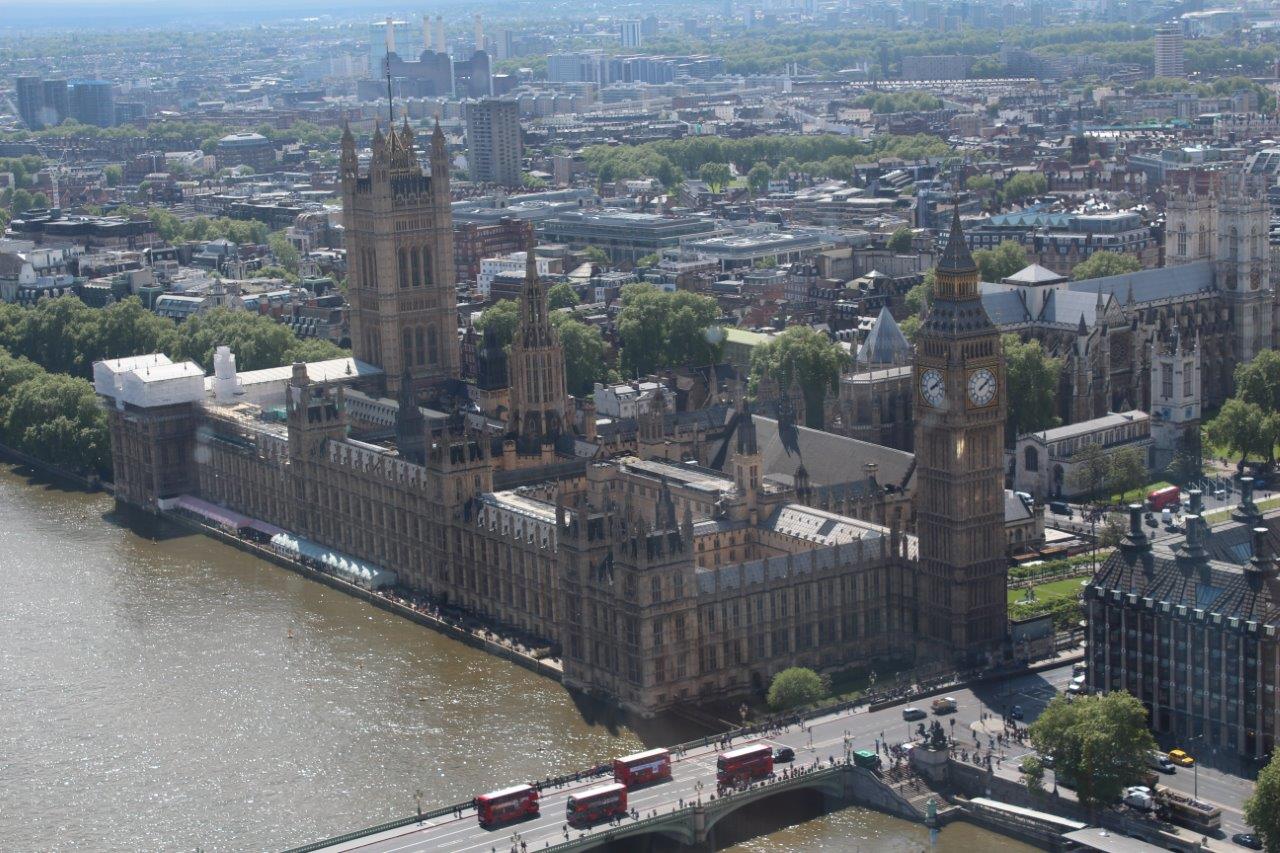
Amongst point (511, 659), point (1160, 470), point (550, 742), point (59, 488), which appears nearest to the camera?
point (550, 742)

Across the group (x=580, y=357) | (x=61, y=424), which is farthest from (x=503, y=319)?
(x=61, y=424)

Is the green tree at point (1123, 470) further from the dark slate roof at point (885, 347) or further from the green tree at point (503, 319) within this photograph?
the green tree at point (503, 319)

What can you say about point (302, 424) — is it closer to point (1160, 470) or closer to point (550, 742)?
point (550, 742)

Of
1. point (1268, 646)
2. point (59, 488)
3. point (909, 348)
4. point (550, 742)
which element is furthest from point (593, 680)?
point (59, 488)

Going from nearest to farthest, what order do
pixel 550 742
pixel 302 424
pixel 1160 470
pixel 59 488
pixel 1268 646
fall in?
pixel 1268 646
pixel 550 742
pixel 302 424
pixel 1160 470
pixel 59 488

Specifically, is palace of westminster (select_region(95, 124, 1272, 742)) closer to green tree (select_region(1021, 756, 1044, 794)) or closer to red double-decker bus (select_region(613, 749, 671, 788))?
red double-decker bus (select_region(613, 749, 671, 788))

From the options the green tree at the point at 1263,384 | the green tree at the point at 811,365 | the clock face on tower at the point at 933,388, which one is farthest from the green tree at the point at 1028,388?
the clock face on tower at the point at 933,388
